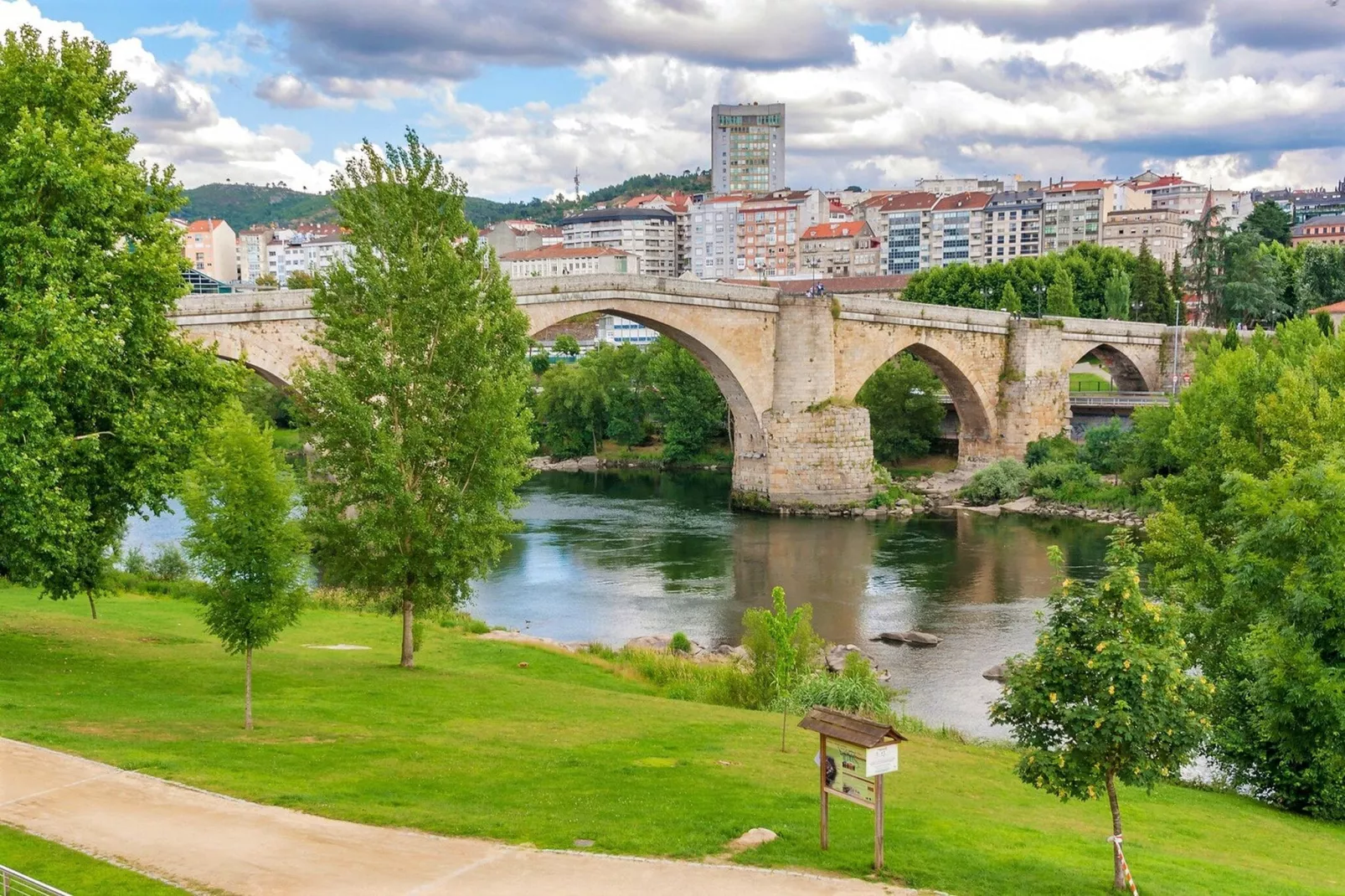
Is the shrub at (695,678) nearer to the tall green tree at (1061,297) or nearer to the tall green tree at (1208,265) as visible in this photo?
the tall green tree at (1061,297)

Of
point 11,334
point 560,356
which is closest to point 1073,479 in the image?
point 11,334

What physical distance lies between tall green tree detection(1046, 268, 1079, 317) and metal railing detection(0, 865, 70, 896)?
59665mm

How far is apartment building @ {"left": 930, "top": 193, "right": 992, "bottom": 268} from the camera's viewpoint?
11144cm

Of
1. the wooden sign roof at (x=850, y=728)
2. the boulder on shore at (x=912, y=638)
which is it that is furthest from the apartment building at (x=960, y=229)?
the wooden sign roof at (x=850, y=728)

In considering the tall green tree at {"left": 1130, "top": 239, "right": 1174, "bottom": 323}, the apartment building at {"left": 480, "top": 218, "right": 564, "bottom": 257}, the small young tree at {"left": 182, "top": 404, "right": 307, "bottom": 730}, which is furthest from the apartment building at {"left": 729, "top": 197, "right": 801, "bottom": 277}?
the small young tree at {"left": 182, "top": 404, "right": 307, "bottom": 730}

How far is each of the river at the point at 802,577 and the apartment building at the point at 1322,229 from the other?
296ft

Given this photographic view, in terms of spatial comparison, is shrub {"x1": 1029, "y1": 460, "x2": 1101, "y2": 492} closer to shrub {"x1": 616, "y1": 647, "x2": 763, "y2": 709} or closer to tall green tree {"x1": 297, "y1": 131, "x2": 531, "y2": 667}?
shrub {"x1": 616, "y1": 647, "x2": 763, "y2": 709}

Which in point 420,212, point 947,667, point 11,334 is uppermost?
point 420,212

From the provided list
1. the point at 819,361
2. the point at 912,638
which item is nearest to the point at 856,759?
the point at 912,638

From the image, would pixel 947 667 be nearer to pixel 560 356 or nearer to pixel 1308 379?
pixel 1308 379

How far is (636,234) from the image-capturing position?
424 ft

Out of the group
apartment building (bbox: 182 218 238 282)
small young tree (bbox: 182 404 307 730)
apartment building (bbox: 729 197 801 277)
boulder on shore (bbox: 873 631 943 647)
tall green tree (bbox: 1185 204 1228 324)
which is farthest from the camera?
apartment building (bbox: 729 197 801 277)

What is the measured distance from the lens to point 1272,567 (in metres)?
15.9

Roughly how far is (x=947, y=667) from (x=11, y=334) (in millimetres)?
15875
